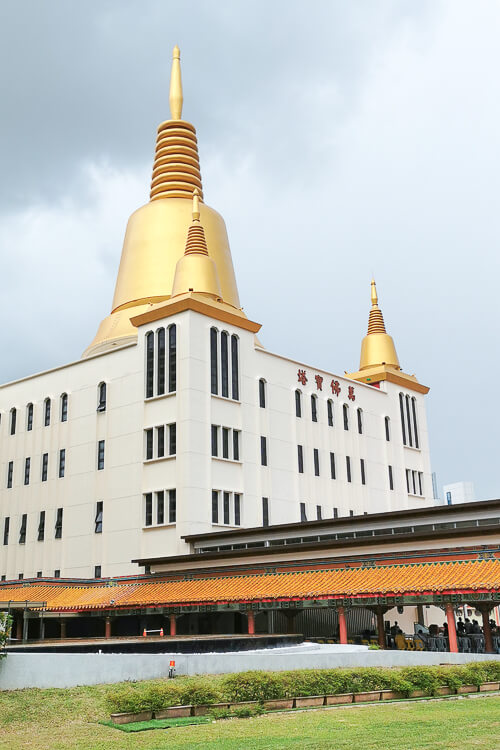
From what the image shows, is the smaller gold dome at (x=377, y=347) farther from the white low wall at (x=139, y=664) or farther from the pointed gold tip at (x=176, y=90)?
the white low wall at (x=139, y=664)

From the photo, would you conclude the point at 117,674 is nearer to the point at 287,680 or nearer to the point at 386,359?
the point at 287,680

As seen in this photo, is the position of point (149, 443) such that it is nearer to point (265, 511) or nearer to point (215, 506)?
point (215, 506)

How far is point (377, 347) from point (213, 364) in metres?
19.4

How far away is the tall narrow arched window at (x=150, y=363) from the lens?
45375 millimetres

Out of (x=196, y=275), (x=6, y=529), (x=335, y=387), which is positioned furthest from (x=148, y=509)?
(x=335, y=387)

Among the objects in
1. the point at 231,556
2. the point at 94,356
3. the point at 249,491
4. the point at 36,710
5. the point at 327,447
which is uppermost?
the point at 94,356

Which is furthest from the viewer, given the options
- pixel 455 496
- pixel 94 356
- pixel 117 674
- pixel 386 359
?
pixel 455 496

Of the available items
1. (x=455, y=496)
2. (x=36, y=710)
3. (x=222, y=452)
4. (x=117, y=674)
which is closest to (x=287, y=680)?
(x=117, y=674)

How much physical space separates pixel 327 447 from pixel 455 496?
47.0 meters

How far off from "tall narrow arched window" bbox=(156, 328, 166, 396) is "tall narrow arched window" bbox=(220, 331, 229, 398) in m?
3.22

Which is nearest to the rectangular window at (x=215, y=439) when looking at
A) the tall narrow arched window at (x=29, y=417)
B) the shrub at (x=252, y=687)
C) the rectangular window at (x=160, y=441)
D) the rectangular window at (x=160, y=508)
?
the rectangular window at (x=160, y=441)

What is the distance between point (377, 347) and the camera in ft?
200

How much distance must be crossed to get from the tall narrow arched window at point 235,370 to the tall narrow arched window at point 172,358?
352 cm

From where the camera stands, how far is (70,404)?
4975 cm
